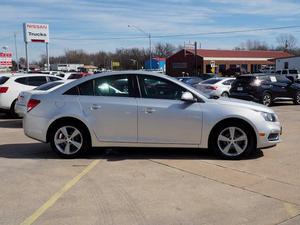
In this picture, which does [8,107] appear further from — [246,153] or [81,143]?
[246,153]

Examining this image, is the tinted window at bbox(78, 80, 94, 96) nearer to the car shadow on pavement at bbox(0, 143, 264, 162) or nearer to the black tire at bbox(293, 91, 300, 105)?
the car shadow on pavement at bbox(0, 143, 264, 162)

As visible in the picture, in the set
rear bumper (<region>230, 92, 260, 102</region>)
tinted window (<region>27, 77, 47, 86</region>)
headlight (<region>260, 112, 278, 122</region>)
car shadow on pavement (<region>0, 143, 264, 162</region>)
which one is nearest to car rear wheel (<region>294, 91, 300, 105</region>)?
rear bumper (<region>230, 92, 260, 102</region>)

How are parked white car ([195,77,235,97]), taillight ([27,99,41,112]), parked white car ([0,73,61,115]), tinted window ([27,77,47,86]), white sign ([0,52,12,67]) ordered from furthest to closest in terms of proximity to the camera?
white sign ([0,52,12,67]), parked white car ([195,77,235,97]), tinted window ([27,77,47,86]), parked white car ([0,73,61,115]), taillight ([27,99,41,112])

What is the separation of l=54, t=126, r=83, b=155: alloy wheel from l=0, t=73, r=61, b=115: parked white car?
7.53 m

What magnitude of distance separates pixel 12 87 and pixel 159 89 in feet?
28.1

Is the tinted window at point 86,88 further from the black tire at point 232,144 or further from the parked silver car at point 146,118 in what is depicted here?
the black tire at point 232,144

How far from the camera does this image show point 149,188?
578cm

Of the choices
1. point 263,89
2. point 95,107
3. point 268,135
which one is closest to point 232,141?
point 268,135

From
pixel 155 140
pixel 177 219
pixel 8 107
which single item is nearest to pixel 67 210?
pixel 177 219

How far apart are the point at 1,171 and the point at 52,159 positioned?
3.52ft

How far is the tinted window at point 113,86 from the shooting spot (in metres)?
7.60

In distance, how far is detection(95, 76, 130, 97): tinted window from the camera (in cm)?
760

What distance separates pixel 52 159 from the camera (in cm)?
765

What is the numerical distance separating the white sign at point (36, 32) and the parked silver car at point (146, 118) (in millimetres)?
46165
